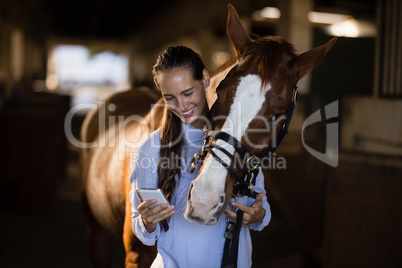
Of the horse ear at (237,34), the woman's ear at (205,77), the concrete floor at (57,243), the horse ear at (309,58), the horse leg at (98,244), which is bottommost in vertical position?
the concrete floor at (57,243)

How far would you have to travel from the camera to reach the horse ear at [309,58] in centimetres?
143

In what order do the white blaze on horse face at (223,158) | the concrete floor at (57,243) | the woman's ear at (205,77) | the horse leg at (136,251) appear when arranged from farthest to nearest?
the concrete floor at (57,243) → the horse leg at (136,251) → the woman's ear at (205,77) → the white blaze on horse face at (223,158)

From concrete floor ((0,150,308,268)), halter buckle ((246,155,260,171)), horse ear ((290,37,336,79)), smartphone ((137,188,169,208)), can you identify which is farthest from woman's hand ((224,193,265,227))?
concrete floor ((0,150,308,268))

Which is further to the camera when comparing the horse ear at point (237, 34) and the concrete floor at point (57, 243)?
the concrete floor at point (57, 243)

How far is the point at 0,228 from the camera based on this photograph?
4148 mm

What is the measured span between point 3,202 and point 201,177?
13.7 feet

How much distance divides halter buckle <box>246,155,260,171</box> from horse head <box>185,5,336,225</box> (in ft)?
0.05

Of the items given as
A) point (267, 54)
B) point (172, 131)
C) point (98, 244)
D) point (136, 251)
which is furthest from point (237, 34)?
point (98, 244)

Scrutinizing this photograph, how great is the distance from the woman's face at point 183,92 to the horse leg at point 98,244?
1611 mm

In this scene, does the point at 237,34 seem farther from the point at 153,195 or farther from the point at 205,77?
the point at 153,195

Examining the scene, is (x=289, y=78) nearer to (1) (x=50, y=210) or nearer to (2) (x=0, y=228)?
(2) (x=0, y=228)

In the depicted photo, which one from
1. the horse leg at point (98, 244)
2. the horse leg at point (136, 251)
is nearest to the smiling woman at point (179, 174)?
the horse leg at point (136, 251)

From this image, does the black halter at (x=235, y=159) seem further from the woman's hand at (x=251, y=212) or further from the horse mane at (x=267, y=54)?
the horse mane at (x=267, y=54)

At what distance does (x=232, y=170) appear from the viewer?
4.24 feet
